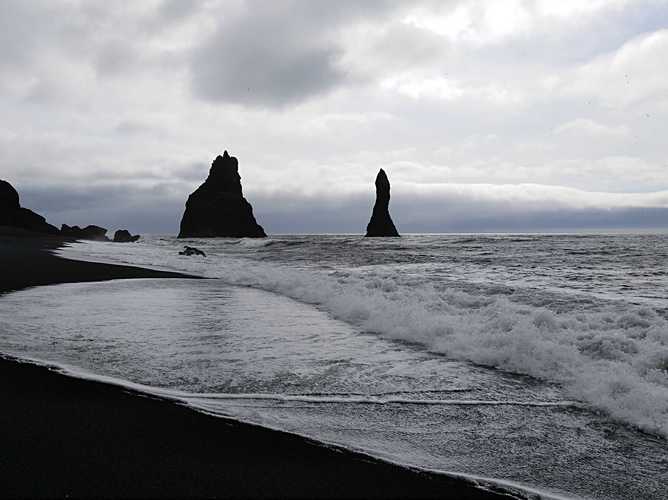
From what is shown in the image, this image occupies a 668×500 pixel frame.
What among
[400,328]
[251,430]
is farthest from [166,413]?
[400,328]

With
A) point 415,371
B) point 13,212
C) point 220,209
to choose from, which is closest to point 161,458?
point 415,371

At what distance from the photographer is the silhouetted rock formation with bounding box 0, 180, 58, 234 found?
2430 inches

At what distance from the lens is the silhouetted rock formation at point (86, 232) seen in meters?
79.9

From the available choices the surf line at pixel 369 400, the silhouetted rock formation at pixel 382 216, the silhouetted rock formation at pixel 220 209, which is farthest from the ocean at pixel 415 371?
the silhouetted rock formation at pixel 220 209

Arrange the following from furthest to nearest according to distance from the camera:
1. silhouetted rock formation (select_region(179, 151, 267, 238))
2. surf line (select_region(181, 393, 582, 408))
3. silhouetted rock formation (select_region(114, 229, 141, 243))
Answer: silhouetted rock formation (select_region(179, 151, 267, 238))
silhouetted rock formation (select_region(114, 229, 141, 243))
surf line (select_region(181, 393, 582, 408))

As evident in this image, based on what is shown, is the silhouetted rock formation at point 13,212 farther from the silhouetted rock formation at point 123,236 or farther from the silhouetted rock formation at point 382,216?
the silhouetted rock formation at point 382,216

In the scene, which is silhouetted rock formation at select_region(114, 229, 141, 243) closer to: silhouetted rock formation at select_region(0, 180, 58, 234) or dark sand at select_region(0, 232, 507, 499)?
silhouetted rock formation at select_region(0, 180, 58, 234)

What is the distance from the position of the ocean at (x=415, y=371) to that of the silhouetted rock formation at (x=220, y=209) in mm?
129935

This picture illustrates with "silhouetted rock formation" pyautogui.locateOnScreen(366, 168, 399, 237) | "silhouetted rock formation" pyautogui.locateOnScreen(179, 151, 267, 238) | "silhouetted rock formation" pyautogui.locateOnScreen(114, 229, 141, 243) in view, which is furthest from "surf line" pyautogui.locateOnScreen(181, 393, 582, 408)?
"silhouetted rock formation" pyautogui.locateOnScreen(179, 151, 267, 238)

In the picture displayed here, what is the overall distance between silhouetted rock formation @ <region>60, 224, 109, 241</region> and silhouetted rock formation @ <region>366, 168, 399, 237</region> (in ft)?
202

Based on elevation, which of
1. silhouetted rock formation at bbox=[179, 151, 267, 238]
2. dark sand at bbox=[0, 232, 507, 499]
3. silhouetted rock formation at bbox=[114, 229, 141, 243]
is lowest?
dark sand at bbox=[0, 232, 507, 499]

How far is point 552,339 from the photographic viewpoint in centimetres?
609

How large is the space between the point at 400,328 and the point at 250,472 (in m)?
4.83

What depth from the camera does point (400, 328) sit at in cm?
710
